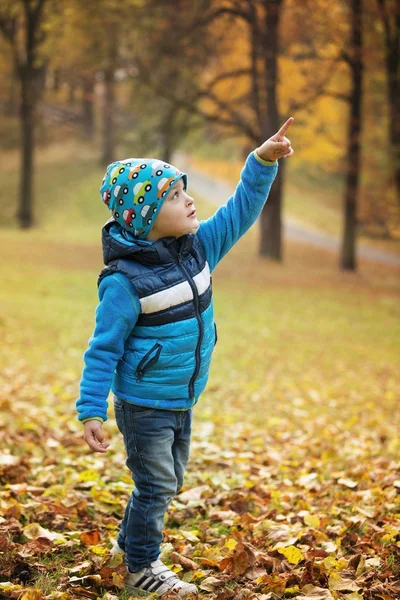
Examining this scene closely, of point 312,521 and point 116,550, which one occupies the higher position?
point 116,550

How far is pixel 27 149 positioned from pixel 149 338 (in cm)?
2863

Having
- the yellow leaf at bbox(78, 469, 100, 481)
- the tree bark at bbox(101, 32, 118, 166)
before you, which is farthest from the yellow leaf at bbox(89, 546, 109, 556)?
the tree bark at bbox(101, 32, 118, 166)

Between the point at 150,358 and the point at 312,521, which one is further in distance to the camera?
the point at 312,521

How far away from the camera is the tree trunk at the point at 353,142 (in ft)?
68.2

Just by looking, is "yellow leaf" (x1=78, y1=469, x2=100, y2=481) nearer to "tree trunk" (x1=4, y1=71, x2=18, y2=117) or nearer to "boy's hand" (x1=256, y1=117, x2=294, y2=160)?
"boy's hand" (x1=256, y1=117, x2=294, y2=160)

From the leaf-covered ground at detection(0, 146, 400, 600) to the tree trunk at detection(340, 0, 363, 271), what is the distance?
992cm

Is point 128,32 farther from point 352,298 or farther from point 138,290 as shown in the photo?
point 138,290

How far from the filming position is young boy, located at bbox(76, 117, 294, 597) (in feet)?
9.78

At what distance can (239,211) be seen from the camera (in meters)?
3.41

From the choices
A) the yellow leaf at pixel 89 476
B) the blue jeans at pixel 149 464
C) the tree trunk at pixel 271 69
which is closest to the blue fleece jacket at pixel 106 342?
the blue jeans at pixel 149 464

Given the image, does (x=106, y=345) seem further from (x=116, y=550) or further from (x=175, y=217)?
(x=116, y=550)

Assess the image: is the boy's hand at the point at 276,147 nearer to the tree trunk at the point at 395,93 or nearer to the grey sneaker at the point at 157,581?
the grey sneaker at the point at 157,581

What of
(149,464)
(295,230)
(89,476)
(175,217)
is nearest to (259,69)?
(295,230)

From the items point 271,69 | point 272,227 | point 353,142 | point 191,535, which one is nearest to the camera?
point 191,535
